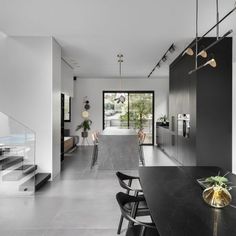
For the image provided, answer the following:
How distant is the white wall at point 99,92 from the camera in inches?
434

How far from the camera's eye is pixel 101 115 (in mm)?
11086

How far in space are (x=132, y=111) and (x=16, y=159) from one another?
7187mm

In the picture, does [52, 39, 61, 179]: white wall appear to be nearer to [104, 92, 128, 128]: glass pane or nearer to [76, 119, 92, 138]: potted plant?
[76, 119, 92, 138]: potted plant

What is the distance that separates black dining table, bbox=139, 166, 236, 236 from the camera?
142 cm

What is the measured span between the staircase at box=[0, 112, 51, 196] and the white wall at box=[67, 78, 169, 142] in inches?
250

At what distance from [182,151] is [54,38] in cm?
435

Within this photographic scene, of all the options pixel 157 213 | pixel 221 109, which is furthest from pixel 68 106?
pixel 157 213

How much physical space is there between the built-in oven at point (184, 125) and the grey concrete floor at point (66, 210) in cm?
224

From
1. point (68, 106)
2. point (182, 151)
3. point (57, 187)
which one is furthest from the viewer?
point (68, 106)

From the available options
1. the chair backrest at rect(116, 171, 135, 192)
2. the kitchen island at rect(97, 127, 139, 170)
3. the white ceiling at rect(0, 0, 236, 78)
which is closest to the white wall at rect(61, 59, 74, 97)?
the white ceiling at rect(0, 0, 236, 78)

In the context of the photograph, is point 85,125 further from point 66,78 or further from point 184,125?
point 184,125

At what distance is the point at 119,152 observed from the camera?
237 inches

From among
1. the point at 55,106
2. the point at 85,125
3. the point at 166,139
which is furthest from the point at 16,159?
the point at 85,125

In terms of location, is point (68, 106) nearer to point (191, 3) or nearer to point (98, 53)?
point (98, 53)
